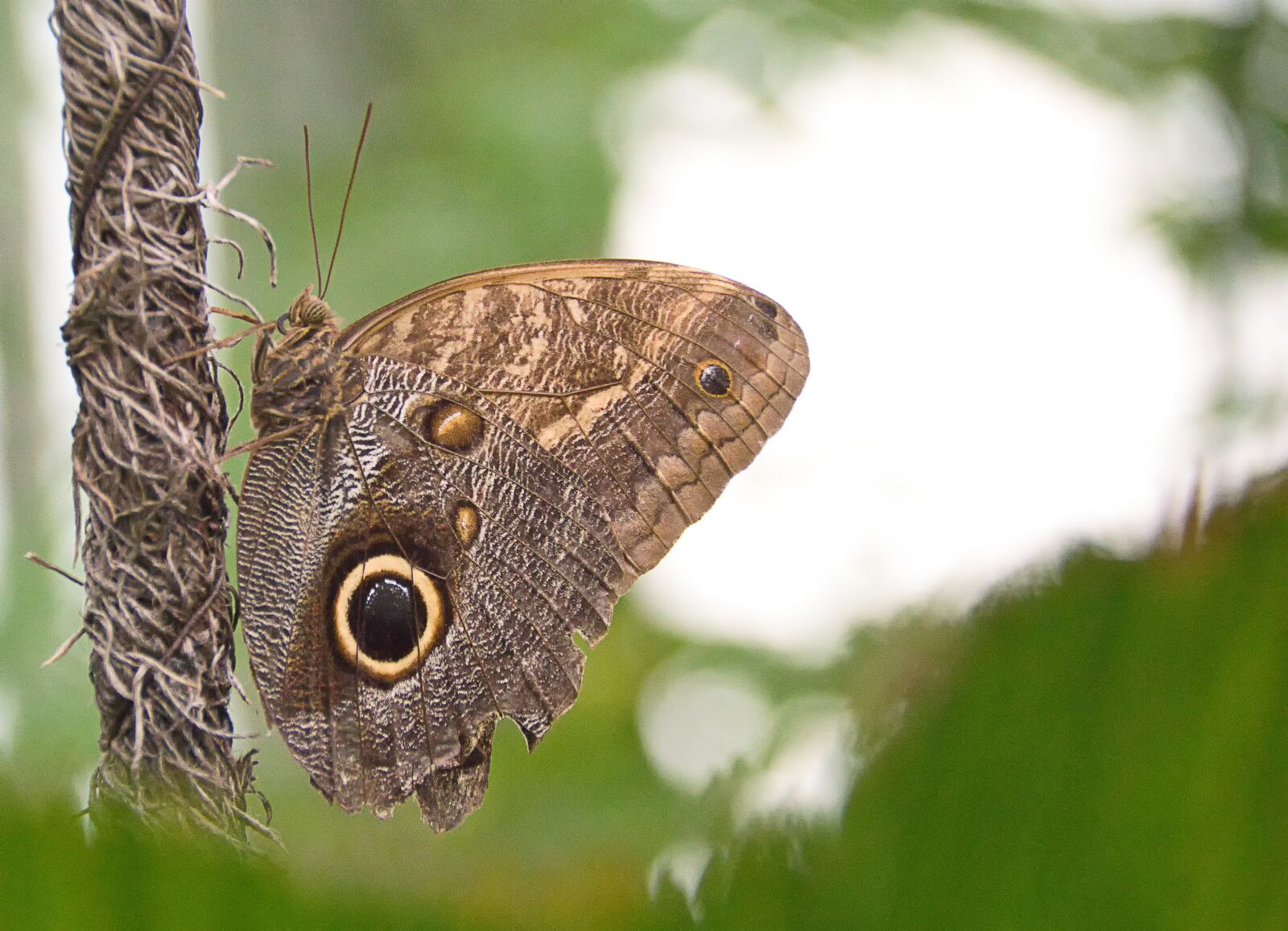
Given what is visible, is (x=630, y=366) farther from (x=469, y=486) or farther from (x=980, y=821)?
(x=980, y=821)

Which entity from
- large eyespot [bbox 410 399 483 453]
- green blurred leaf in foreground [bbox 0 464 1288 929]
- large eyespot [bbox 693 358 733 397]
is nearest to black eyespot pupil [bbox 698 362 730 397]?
large eyespot [bbox 693 358 733 397]

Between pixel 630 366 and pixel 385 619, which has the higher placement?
pixel 630 366

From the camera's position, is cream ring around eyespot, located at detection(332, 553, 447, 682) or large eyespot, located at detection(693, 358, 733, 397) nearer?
cream ring around eyespot, located at detection(332, 553, 447, 682)

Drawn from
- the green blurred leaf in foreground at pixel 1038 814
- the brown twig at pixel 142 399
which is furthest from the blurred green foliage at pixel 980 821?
the brown twig at pixel 142 399

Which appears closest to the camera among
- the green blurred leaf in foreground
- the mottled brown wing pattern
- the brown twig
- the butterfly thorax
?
the green blurred leaf in foreground

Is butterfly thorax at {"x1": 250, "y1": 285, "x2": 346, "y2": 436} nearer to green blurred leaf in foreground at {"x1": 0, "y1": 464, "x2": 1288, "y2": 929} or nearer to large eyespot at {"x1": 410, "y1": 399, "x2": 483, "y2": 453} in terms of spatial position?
large eyespot at {"x1": 410, "y1": 399, "x2": 483, "y2": 453}

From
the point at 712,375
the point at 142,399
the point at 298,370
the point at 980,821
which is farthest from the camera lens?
the point at 712,375

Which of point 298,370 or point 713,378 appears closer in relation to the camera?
point 298,370

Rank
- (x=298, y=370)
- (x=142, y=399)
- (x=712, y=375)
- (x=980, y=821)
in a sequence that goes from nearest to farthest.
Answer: (x=980, y=821)
(x=142, y=399)
(x=298, y=370)
(x=712, y=375)

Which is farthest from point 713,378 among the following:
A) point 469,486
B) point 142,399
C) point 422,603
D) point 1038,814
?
point 1038,814
